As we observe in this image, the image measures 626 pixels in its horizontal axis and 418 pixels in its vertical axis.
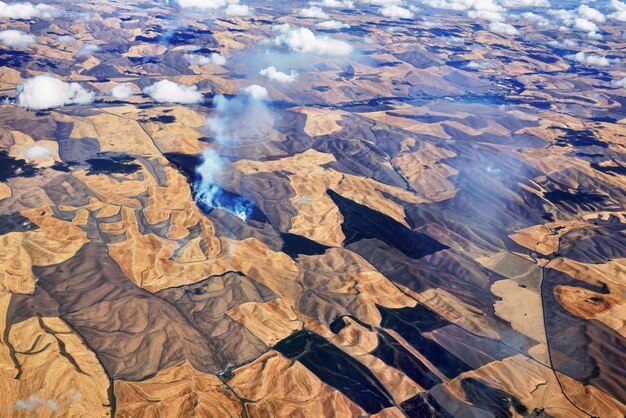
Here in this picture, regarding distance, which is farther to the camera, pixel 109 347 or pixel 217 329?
pixel 217 329

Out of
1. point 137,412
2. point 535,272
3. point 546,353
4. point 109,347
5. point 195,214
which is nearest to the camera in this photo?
point 137,412

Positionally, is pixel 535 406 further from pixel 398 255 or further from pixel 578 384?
pixel 398 255

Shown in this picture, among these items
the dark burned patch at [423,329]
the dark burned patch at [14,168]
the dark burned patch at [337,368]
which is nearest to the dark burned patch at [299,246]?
the dark burned patch at [423,329]

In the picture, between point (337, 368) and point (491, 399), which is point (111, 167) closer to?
point (337, 368)

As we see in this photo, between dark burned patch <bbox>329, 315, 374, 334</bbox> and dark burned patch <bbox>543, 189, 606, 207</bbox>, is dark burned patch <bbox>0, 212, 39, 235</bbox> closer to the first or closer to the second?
dark burned patch <bbox>329, 315, 374, 334</bbox>

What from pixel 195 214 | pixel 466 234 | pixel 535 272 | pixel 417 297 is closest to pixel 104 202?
pixel 195 214

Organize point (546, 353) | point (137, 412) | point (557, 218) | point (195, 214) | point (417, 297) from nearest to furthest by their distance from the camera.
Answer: point (137, 412)
point (546, 353)
point (417, 297)
point (195, 214)
point (557, 218)

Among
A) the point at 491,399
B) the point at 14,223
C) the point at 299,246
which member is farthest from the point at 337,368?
the point at 14,223

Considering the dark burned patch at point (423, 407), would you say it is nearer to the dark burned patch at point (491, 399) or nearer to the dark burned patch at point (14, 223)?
the dark burned patch at point (491, 399)
